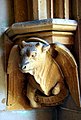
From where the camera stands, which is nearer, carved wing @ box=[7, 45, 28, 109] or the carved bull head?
the carved bull head

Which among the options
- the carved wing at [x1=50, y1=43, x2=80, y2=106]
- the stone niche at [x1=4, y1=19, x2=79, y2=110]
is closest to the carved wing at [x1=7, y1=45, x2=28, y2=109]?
the stone niche at [x1=4, y1=19, x2=79, y2=110]

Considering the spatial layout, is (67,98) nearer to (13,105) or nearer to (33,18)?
(13,105)

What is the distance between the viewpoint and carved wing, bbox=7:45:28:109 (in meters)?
0.99

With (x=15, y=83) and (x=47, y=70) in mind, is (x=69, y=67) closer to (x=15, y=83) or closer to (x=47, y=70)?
(x=47, y=70)

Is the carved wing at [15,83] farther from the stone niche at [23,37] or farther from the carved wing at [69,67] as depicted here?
the carved wing at [69,67]

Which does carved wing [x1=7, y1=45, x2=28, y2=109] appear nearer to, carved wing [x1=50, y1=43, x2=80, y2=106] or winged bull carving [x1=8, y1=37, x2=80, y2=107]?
winged bull carving [x1=8, y1=37, x2=80, y2=107]

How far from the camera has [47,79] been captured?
3.22ft

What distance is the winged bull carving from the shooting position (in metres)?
0.90

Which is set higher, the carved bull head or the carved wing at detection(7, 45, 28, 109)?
the carved bull head

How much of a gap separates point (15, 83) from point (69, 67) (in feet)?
0.74

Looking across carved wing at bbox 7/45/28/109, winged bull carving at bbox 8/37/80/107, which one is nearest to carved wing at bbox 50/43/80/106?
winged bull carving at bbox 8/37/80/107

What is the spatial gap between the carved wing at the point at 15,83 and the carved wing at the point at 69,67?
0.16 meters

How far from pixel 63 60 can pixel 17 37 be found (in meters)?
0.19

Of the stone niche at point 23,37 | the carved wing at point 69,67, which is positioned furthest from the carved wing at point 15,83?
the carved wing at point 69,67
